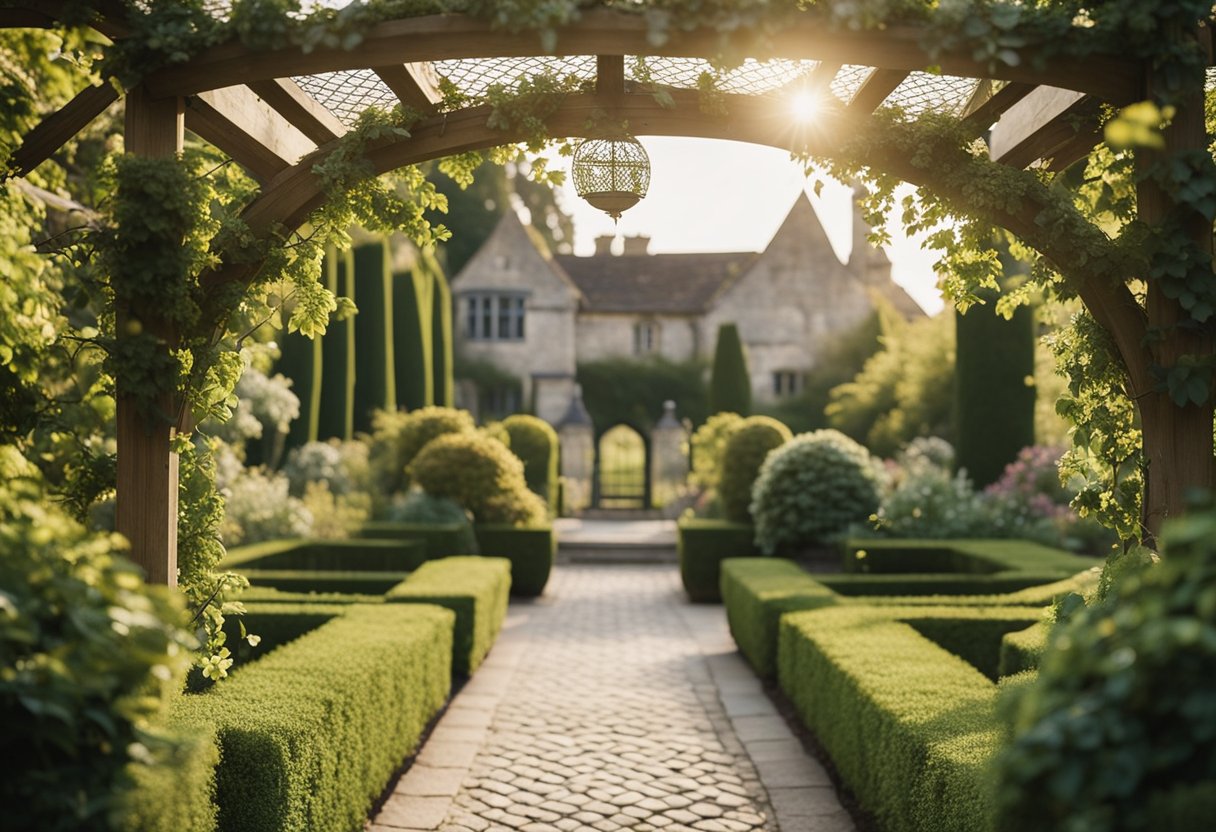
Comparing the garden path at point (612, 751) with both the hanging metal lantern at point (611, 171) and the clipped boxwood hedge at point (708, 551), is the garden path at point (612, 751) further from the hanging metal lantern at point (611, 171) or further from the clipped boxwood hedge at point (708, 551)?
the hanging metal lantern at point (611, 171)

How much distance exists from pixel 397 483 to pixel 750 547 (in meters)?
6.05

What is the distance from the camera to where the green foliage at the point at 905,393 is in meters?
20.9

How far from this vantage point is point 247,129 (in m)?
4.93

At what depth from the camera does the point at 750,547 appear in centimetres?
1394

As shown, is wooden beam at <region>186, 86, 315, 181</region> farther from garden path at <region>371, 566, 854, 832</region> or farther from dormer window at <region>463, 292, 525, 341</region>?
dormer window at <region>463, 292, 525, 341</region>

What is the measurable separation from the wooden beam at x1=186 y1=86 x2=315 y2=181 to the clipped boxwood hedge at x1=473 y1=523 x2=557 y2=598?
344 inches

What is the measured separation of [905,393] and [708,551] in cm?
950

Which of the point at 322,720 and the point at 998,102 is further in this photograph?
the point at 998,102

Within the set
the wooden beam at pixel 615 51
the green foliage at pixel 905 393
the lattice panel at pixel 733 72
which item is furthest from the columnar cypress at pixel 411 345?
the wooden beam at pixel 615 51

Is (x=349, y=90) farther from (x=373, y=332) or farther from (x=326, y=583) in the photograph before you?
(x=373, y=332)

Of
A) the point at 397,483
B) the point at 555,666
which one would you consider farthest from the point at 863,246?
the point at 555,666

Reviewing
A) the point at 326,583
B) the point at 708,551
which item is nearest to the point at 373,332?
the point at 708,551

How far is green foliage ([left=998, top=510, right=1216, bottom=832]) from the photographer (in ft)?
6.28

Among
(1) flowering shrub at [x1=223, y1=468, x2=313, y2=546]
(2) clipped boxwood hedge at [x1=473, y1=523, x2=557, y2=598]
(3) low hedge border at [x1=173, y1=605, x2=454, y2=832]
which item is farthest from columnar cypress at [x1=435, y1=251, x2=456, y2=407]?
(3) low hedge border at [x1=173, y1=605, x2=454, y2=832]
